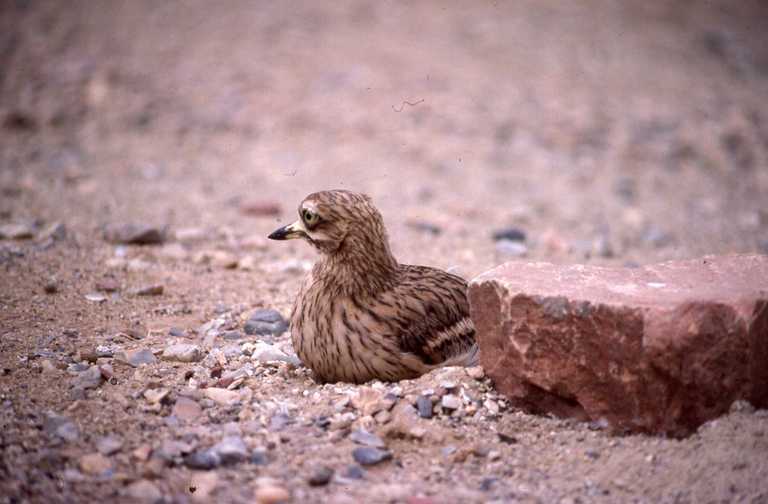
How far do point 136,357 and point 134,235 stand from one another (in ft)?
8.49

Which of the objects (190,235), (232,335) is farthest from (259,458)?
(190,235)

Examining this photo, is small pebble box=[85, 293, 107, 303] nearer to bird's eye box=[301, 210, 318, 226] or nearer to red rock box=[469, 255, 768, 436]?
bird's eye box=[301, 210, 318, 226]

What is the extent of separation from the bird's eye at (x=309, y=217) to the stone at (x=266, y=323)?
1.09 m

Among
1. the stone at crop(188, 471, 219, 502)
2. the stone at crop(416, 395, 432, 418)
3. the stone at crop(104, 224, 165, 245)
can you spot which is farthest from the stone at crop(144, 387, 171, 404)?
the stone at crop(104, 224, 165, 245)

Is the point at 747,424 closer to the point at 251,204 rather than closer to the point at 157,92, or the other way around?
the point at 251,204

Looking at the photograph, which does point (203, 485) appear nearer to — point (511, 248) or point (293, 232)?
point (293, 232)

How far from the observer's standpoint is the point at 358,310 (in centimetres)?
434

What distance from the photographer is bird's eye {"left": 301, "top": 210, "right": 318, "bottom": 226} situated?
4.33 metres

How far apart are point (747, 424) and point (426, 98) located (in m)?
8.43

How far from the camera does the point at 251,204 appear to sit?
850cm

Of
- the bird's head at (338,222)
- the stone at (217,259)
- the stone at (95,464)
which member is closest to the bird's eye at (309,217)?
the bird's head at (338,222)

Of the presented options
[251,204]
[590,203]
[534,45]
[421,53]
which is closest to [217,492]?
[251,204]

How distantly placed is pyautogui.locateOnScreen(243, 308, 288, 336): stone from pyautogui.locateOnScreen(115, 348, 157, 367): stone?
0.78 meters

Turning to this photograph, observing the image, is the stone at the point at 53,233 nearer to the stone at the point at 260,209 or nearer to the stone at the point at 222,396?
the stone at the point at 260,209
